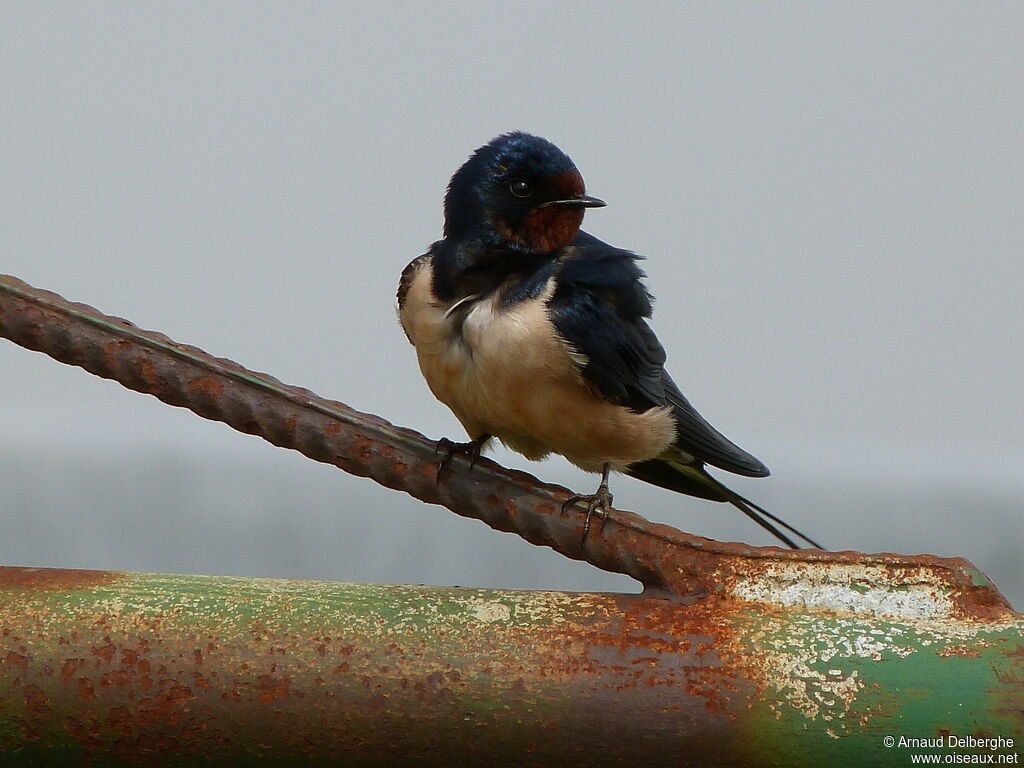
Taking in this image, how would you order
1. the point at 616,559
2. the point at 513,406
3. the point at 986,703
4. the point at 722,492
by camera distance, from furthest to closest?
the point at 722,492 → the point at 513,406 → the point at 616,559 → the point at 986,703

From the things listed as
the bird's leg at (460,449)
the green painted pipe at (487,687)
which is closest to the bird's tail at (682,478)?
the bird's leg at (460,449)

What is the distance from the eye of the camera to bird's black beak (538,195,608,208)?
1.02m

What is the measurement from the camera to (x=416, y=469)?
25.3 inches

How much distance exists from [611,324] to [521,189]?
146 mm

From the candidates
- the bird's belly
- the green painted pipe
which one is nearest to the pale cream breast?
the bird's belly

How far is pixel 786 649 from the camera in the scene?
496 mm

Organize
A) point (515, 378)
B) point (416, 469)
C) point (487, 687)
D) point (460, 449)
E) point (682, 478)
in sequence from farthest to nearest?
point (682, 478), point (515, 378), point (460, 449), point (416, 469), point (487, 687)

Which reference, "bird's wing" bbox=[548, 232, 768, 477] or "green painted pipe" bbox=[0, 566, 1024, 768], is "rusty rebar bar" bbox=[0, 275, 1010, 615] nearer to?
"green painted pipe" bbox=[0, 566, 1024, 768]

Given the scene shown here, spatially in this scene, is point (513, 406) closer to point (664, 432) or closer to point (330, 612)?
point (664, 432)

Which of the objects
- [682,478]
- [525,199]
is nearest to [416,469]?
[525,199]

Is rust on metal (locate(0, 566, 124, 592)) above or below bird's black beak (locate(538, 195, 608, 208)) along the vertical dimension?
below

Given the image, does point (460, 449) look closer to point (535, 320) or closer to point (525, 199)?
point (535, 320)

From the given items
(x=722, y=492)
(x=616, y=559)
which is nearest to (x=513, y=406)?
(x=722, y=492)

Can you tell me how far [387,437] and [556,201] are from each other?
447 mm
